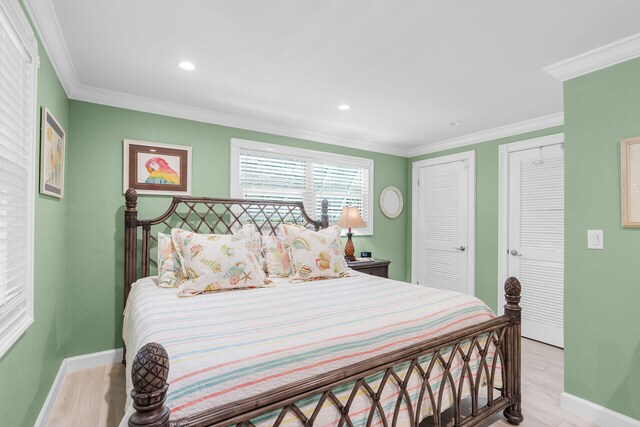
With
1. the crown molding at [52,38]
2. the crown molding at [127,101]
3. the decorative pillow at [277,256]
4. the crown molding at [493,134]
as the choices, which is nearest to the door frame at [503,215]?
the crown molding at [493,134]

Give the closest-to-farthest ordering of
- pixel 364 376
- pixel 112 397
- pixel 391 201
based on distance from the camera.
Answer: pixel 364 376 → pixel 112 397 → pixel 391 201

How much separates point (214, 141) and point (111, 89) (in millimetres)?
979

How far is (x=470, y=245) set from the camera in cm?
418

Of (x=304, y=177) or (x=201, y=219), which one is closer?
(x=201, y=219)

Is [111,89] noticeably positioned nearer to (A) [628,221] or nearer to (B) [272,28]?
(B) [272,28]

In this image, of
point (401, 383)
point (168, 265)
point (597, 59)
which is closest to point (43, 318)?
point (168, 265)

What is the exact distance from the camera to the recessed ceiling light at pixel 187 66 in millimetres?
2336

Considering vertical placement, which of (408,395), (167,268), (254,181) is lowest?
(408,395)

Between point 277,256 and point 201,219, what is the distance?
947 mm

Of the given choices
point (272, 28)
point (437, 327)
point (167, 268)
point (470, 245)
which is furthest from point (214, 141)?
point (470, 245)

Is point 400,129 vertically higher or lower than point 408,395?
higher

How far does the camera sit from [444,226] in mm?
4523

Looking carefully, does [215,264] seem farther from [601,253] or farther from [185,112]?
[601,253]

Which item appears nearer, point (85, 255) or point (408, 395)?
point (408, 395)
